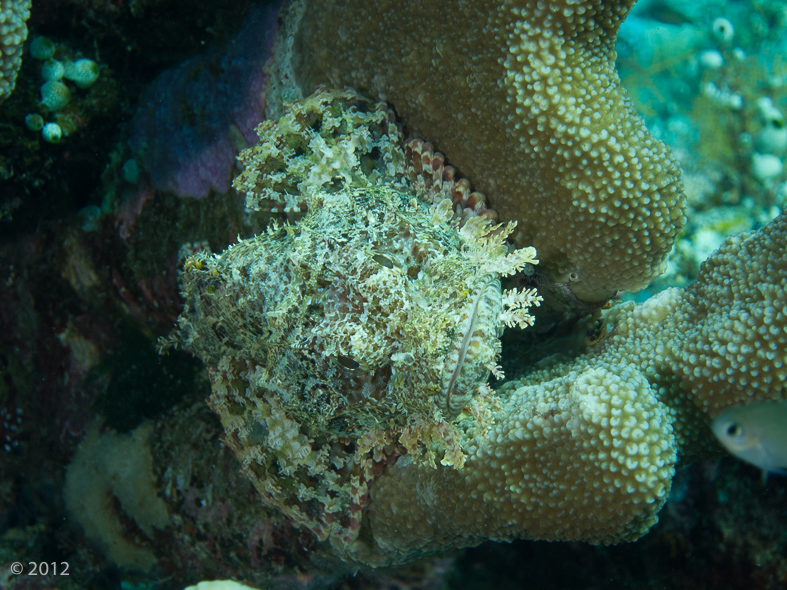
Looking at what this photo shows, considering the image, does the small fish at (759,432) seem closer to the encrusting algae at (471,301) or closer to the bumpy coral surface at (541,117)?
the encrusting algae at (471,301)

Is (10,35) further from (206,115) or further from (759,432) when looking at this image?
(759,432)

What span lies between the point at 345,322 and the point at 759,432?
1991 mm

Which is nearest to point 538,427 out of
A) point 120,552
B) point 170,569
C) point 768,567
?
point 768,567

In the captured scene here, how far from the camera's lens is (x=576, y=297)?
9.97 feet

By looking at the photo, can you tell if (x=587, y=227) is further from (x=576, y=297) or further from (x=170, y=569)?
(x=170, y=569)

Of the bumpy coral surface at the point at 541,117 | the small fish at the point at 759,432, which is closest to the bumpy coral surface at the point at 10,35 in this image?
the bumpy coral surface at the point at 541,117

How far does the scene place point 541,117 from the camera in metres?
2.46

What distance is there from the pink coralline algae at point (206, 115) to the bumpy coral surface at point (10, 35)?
1198mm

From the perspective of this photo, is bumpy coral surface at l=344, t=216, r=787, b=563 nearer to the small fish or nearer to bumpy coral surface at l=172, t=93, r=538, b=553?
the small fish

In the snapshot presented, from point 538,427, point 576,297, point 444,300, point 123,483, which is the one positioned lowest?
point 123,483

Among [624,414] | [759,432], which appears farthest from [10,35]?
[759,432]

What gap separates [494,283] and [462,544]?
6.21 ft

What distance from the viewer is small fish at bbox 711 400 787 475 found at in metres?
2.08

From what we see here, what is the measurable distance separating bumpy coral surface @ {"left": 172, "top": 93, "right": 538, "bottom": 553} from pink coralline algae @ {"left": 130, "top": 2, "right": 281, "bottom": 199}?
27.3 inches
